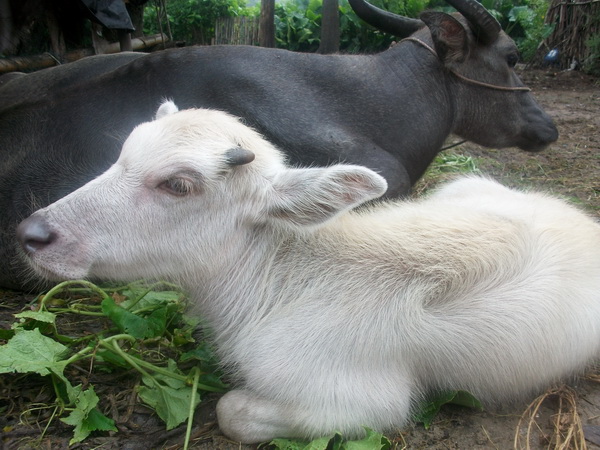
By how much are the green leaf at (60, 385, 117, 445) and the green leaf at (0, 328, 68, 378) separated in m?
0.16

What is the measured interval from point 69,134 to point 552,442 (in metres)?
3.75

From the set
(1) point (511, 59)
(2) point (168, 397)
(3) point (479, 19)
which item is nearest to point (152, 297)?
(2) point (168, 397)

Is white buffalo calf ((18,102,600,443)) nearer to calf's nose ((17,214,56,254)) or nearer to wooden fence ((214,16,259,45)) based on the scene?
calf's nose ((17,214,56,254))

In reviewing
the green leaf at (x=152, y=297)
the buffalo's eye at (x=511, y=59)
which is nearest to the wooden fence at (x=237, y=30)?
the buffalo's eye at (x=511, y=59)

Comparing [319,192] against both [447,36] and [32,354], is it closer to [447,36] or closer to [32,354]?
[32,354]

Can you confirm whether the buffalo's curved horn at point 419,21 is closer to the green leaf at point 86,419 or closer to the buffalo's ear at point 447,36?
the buffalo's ear at point 447,36

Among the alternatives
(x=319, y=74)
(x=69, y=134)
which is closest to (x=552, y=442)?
(x=319, y=74)

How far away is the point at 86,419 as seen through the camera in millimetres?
2838

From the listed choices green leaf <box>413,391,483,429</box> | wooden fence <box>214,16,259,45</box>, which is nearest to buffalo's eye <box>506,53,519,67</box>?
green leaf <box>413,391,483,429</box>

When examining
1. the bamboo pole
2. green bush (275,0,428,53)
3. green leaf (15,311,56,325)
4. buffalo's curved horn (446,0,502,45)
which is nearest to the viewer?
green leaf (15,311,56,325)

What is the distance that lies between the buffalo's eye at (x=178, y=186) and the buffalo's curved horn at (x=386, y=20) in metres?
3.69

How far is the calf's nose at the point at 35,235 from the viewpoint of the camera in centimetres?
263

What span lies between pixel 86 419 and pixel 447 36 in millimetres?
4072

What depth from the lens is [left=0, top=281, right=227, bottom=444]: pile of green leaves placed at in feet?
9.43
